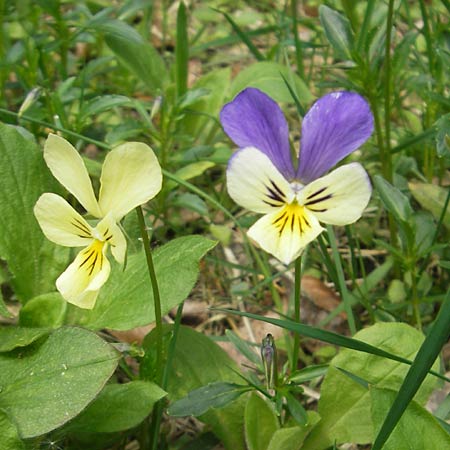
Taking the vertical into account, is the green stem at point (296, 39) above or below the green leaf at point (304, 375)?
above

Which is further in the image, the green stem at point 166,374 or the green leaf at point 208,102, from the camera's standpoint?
the green leaf at point 208,102

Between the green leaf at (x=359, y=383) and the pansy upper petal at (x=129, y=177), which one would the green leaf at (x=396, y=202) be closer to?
the green leaf at (x=359, y=383)

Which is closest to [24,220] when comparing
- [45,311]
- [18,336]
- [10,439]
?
[45,311]

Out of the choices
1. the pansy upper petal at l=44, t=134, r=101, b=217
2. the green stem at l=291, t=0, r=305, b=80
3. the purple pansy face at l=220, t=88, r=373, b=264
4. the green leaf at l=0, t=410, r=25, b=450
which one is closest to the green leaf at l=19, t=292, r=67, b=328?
the green leaf at l=0, t=410, r=25, b=450

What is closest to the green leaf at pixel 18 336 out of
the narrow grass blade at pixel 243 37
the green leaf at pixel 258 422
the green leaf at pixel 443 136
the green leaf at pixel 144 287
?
the green leaf at pixel 144 287

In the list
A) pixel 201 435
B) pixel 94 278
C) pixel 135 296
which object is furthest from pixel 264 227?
pixel 201 435
